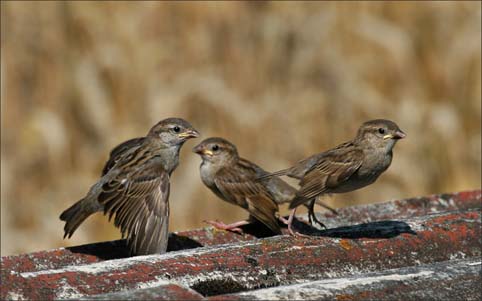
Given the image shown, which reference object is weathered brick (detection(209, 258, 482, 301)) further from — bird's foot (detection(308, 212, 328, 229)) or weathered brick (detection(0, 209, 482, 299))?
bird's foot (detection(308, 212, 328, 229))

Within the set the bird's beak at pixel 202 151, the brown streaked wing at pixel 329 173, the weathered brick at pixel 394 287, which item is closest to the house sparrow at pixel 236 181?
the bird's beak at pixel 202 151

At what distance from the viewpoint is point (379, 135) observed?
24.8 ft

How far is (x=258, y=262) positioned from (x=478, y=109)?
23.5 feet

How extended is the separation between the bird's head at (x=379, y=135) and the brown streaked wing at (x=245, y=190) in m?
0.87

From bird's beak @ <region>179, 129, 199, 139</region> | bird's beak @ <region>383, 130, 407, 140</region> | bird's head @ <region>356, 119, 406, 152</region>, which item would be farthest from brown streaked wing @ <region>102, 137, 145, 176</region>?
bird's beak @ <region>383, 130, 407, 140</region>

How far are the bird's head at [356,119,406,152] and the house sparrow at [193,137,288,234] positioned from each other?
0.91 m

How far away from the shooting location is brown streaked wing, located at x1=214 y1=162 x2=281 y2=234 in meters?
8.11

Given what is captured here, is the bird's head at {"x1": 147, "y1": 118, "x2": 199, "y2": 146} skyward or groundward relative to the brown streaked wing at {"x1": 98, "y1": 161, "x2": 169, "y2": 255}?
skyward

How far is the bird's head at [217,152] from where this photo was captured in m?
8.86

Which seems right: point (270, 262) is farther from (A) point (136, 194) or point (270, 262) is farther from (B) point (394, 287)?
(A) point (136, 194)

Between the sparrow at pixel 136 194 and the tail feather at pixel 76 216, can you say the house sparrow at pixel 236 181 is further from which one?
the tail feather at pixel 76 216

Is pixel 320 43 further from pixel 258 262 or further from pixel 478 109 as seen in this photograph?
pixel 258 262

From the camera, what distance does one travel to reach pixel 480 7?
12.5 metres

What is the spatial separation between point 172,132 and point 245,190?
2.27 ft
